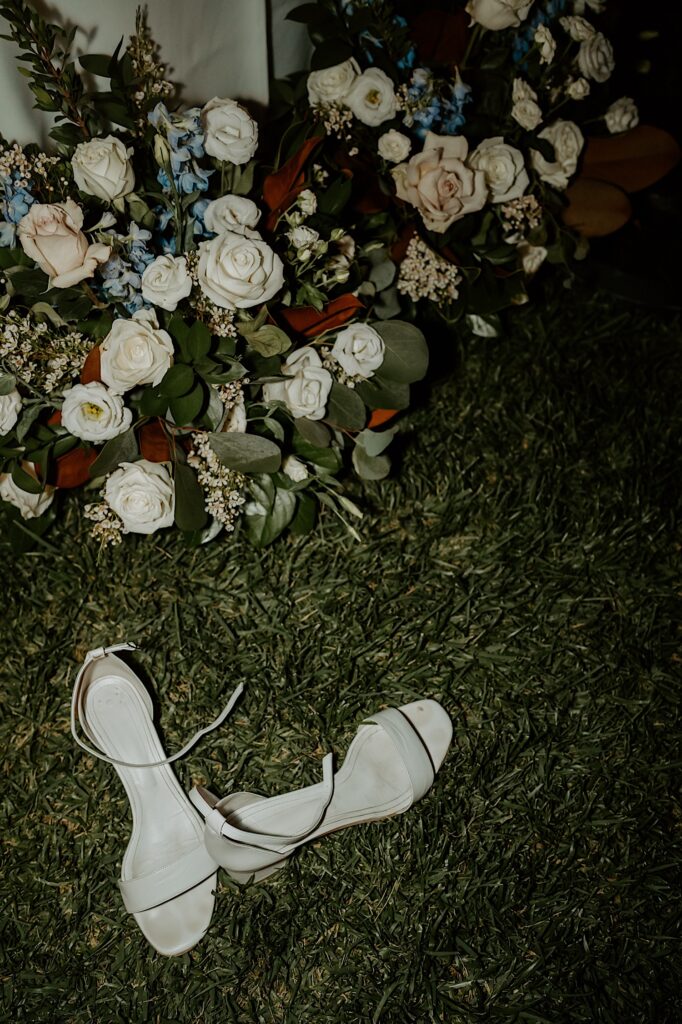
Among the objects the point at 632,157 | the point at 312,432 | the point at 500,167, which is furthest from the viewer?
the point at 632,157

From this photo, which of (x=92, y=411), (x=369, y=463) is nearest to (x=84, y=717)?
(x=92, y=411)

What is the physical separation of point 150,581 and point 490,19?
1126 mm

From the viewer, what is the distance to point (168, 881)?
4.05 feet

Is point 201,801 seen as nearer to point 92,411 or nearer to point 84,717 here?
point 84,717

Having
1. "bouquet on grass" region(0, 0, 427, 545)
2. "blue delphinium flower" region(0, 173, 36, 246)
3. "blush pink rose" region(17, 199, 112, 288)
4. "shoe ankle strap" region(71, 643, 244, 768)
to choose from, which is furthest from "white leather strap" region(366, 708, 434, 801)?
"blue delphinium flower" region(0, 173, 36, 246)

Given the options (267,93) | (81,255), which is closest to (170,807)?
(81,255)

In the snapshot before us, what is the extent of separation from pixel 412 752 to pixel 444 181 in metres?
0.92

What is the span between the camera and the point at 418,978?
4.04 feet

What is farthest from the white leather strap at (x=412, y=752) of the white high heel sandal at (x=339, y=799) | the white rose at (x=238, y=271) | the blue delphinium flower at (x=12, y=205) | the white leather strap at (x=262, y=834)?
the blue delphinium flower at (x=12, y=205)

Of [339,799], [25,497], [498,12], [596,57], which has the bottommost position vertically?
[339,799]

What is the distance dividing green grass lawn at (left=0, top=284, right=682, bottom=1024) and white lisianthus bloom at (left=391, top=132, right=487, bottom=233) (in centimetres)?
48

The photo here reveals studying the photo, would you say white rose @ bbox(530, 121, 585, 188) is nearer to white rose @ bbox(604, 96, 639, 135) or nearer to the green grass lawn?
white rose @ bbox(604, 96, 639, 135)

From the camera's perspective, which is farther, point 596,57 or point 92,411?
point 596,57

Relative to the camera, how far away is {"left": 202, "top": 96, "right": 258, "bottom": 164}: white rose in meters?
1.14
